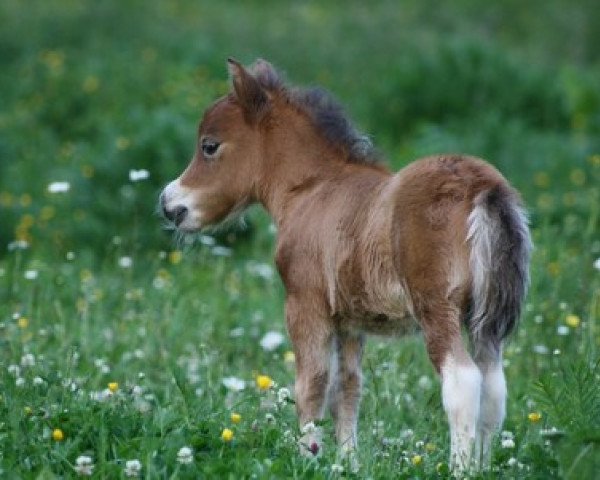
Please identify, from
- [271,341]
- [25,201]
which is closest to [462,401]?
[271,341]

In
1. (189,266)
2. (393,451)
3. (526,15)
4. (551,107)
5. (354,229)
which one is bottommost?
(526,15)

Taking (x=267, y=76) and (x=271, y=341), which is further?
(x=271, y=341)

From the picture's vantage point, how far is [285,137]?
6473 millimetres

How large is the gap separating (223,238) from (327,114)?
16.5 feet

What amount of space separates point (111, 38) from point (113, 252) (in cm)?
800

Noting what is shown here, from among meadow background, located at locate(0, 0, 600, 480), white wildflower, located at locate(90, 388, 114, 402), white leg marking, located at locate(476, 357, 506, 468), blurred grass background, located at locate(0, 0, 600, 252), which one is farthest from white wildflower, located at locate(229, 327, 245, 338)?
white leg marking, located at locate(476, 357, 506, 468)

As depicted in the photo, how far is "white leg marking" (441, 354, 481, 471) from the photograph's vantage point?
5.26 metres

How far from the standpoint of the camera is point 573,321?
749cm

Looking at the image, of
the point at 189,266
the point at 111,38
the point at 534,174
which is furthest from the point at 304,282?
the point at 111,38

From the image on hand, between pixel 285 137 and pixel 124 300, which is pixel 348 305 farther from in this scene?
pixel 124 300

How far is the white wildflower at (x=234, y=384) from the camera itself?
665 centimetres

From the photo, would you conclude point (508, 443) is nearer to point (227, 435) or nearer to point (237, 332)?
point (227, 435)

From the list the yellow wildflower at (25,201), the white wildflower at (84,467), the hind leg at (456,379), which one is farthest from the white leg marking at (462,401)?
the yellow wildflower at (25,201)

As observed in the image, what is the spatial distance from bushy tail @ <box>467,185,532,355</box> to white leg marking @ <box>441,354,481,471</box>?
0.69ft
